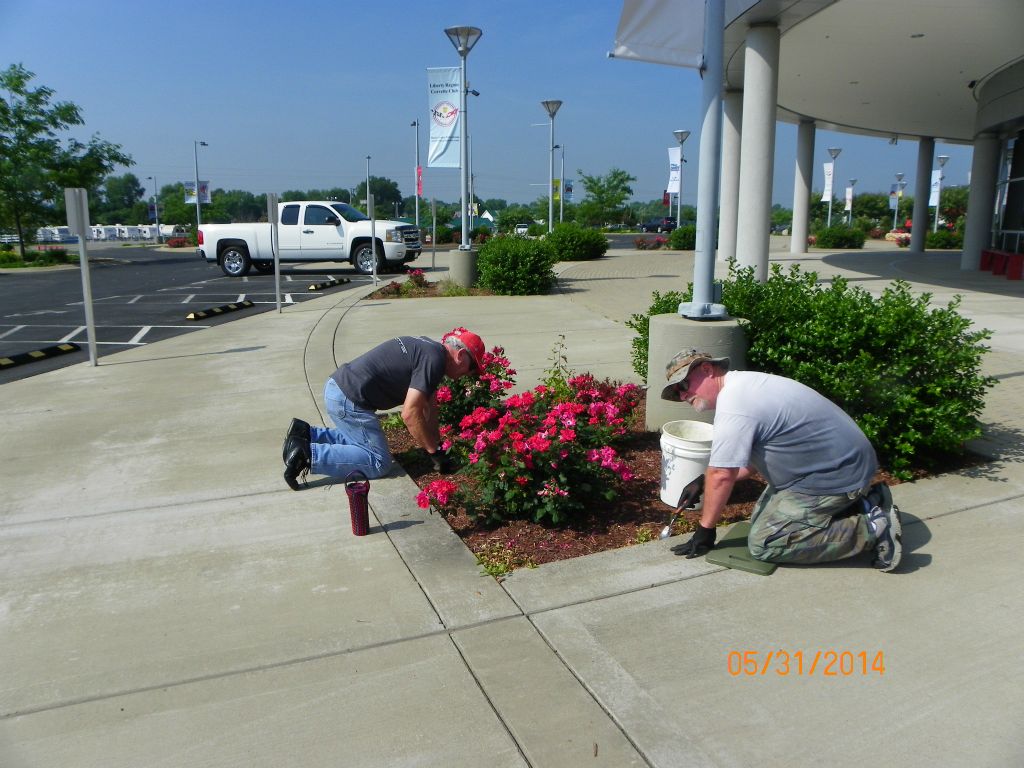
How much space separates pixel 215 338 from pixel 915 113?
2537cm

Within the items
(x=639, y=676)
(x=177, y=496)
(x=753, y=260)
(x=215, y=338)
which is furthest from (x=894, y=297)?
(x=753, y=260)

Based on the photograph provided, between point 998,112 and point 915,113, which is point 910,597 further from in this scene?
point 915,113

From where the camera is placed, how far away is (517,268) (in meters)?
15.8

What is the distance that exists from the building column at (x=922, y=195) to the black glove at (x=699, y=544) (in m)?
31.3

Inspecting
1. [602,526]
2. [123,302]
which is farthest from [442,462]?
[123,302]

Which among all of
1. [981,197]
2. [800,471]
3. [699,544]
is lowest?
[699,544]

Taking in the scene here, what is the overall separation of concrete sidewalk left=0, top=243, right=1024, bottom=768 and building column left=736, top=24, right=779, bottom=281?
1006cm

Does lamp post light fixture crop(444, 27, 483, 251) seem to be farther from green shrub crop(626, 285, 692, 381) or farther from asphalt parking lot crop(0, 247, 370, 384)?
green shrub crop(626, 285, 692, 381)

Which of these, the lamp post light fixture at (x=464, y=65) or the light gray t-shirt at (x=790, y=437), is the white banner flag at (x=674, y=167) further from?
the light gray t-shirt at (x=790, y=437)

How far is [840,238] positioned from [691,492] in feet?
115

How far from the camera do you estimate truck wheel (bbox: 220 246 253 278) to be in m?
23.1

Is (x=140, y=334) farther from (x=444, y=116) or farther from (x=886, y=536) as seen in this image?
(x=886, y=536)

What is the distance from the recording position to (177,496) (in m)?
4.99

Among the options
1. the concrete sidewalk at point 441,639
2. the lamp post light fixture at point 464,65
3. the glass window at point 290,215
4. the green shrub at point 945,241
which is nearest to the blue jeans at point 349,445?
the concrete sidewalk at point 441,639
